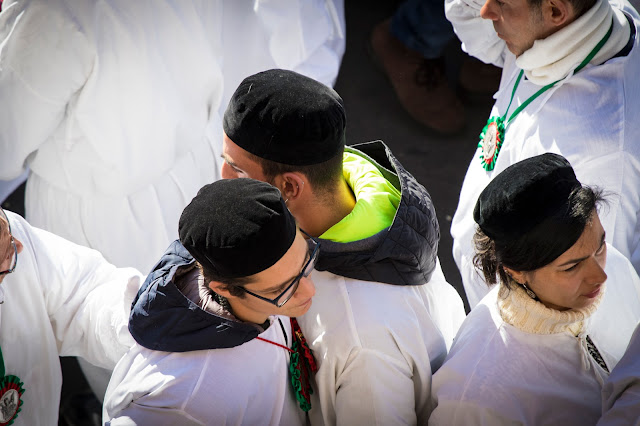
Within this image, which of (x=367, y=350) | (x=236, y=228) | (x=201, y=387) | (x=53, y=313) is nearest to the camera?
(x=236, y=228)

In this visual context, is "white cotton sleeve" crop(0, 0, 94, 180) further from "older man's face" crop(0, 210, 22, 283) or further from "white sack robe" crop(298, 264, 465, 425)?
"white sack robe" crop(298, 264, 465, 425)

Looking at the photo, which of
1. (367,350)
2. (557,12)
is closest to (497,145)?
(557,12)

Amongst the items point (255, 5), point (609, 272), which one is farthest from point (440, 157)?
point (609, 272)

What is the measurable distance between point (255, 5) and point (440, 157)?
1.75 meters

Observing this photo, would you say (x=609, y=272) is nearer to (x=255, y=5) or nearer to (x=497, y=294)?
(x=497, y=294)

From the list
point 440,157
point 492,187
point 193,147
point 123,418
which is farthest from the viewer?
point 440,157

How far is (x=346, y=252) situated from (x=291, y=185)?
0.87ft

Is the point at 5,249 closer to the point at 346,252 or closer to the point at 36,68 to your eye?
the point at 36,68

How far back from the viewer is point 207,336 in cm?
151

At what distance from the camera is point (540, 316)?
164 centimetres

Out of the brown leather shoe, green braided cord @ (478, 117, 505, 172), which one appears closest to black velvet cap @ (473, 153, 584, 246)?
green braided cord @ (478, 117, 505, 172)

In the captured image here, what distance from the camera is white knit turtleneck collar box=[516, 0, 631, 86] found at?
2.06 m

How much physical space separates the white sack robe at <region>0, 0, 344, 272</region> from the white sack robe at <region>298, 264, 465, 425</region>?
1.06 meters

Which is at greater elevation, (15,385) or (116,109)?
(116,109)
